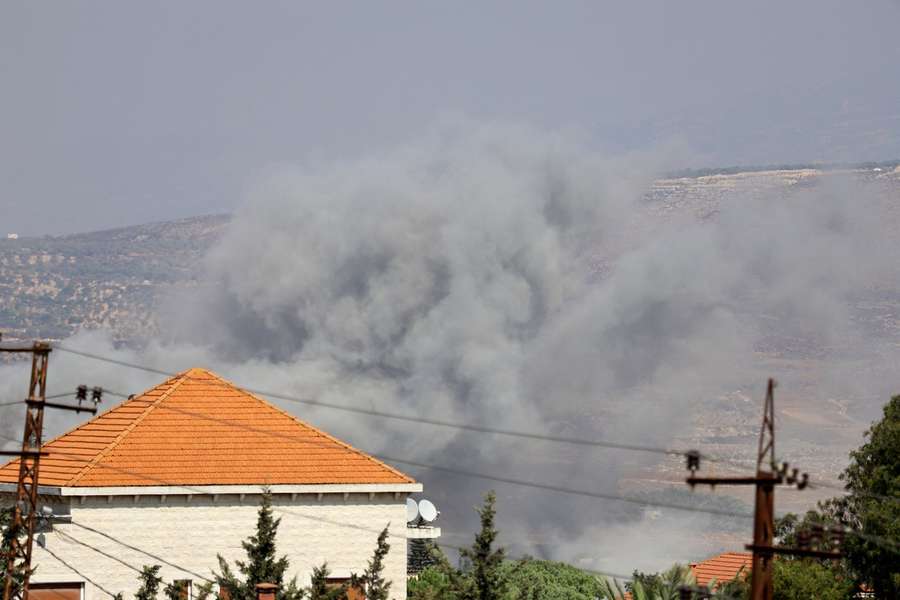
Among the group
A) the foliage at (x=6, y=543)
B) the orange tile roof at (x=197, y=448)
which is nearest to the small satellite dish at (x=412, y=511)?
the orange tile roof at (x=197, y=448)

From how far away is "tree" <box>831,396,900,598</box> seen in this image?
58.7 meters

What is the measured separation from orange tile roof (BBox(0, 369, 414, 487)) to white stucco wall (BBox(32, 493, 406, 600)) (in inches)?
22.3

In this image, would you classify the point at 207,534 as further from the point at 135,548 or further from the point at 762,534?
the point at 762,534

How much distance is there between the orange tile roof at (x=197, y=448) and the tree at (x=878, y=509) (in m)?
15.2

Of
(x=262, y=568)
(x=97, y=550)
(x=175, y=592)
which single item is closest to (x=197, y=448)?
(x=97, y=550)

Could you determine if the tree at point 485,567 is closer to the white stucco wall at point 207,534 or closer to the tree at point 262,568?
the tree at point 262,568

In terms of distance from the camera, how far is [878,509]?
59.9 m

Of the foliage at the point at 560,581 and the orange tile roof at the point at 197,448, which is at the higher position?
the orange tile roof at the point at 197,448

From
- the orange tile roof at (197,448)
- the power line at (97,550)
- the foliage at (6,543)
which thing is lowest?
the foliage at (6,543)

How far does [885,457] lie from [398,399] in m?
88.7

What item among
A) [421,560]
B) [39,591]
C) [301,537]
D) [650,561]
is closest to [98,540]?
[39,591]

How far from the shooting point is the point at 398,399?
14962cm

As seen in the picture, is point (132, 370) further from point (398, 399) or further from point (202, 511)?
point (202, 511)

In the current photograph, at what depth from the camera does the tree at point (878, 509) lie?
193 ft
